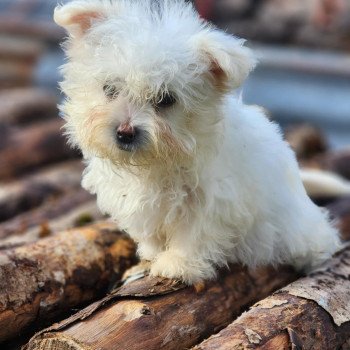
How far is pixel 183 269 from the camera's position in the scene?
3770mm

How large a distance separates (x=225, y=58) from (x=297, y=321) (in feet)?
4.23

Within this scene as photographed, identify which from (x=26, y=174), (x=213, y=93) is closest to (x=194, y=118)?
(x=213, y=93)

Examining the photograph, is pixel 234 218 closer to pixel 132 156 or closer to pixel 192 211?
pixel 192 211

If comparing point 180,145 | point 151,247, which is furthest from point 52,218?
point 180,145

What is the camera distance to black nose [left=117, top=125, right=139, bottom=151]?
333 centimetres

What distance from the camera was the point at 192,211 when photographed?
149 inches

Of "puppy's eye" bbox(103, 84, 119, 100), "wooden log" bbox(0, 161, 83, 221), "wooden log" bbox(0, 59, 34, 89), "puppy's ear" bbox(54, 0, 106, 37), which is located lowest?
"wooden log" bbox(0, 161, 83, 221)

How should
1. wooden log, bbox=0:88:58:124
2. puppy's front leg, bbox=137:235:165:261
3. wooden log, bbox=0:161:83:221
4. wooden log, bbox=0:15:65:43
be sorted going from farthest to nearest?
wooden log, bbox=0:15:65:43 < wooden log, bbox=0:88:58:124 < wooden log, bbox=0:161:83:221 < puppy's front leg, bbox=137:235:165:261

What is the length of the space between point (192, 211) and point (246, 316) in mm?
607

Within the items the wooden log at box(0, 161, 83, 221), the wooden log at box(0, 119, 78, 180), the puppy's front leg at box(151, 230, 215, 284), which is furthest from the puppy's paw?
the wooden log at box(0, 119, 78, 180)

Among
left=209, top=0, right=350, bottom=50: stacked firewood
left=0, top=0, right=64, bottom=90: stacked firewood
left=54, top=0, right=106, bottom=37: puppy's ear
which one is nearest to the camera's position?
left=54, top=0, right=106, bottom=37: puppy's ear

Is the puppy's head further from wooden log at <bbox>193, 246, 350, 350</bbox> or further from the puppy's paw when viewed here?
wooden log at <bbox>193, 246, 350, 350</bbox>

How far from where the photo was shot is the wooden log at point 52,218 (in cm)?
499

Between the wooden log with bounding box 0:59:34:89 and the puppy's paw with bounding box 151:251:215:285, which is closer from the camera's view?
the puppy's paw with bounding box 151:251:215:285
